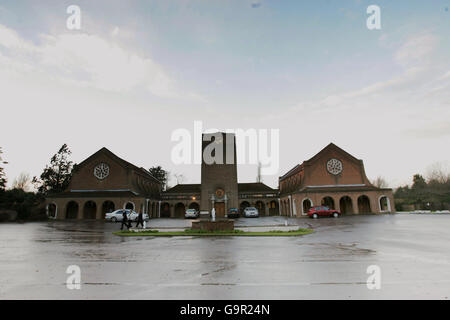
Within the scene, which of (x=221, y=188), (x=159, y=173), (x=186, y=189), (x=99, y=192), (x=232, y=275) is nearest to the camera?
(x=232, y=275)

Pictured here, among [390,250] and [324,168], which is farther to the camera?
[324,168]

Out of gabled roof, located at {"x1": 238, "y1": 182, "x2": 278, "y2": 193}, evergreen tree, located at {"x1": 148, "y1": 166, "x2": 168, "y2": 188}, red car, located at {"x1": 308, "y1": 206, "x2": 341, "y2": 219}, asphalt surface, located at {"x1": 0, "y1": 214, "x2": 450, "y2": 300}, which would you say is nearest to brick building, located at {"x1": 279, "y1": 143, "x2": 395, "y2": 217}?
red car, located at {"x1": 308, "y1": 206, "x2": 341, "y2": 219}

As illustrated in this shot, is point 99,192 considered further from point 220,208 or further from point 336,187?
point 336,187

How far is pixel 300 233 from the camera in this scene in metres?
15.7

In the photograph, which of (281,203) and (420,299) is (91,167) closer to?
(281,203)

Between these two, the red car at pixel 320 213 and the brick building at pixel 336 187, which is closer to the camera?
the red car at pixel 320 213

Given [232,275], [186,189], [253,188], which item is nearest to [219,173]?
[253,188]

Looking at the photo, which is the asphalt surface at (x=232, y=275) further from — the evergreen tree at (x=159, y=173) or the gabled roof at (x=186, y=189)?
the evergreen tree at (x=159, y=173)

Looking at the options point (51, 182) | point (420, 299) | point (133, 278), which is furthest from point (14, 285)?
point (51, 182)

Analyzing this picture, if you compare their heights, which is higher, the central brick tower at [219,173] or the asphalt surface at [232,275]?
the central brick tower at [219,173]

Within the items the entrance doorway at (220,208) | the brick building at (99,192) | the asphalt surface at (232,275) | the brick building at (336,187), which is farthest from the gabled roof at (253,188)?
the asphalt surface at (232,275)

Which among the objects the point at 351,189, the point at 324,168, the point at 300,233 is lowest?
the point at 300,233

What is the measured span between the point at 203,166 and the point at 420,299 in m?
41.9
